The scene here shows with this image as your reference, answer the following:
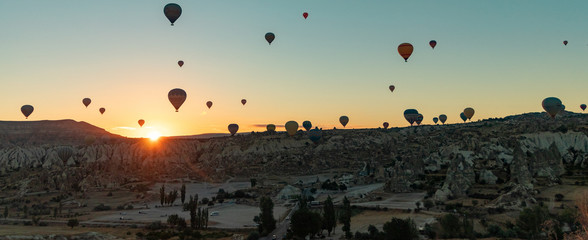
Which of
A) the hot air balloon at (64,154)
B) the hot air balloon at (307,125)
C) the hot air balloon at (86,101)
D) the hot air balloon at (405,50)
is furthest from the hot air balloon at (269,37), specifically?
the hot air balloon at (307,125)

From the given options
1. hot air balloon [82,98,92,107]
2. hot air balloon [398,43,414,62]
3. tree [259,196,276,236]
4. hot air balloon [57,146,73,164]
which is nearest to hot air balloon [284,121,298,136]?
hot air balloon [82,98,92,107]

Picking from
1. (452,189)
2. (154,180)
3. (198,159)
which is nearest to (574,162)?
(452,189)

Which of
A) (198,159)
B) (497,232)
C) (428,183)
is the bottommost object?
(497,232)

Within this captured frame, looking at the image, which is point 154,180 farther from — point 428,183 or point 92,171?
point 428,183

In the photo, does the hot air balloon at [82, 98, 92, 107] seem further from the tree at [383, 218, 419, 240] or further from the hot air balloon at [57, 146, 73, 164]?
the tree at [383, 218, 419, 240]

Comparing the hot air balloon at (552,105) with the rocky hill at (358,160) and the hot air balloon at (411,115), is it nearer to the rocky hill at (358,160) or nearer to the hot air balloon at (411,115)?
the rocky hill at (358,160)

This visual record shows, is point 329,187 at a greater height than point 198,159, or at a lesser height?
lesser
